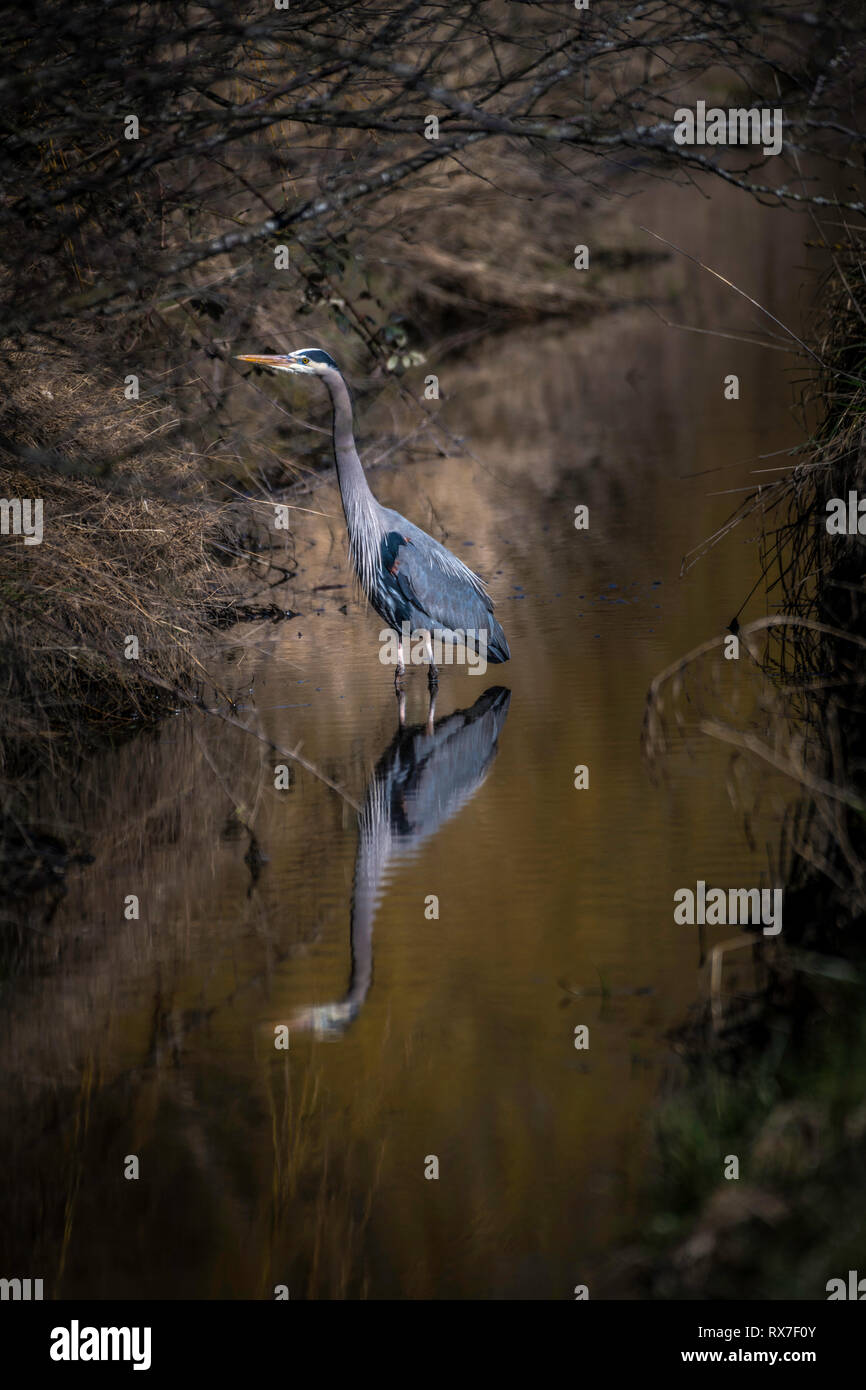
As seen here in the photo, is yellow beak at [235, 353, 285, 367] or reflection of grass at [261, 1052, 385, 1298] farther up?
yellow beak at [235, 353, 285, 367]

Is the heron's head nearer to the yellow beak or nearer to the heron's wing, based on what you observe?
the yellow beak

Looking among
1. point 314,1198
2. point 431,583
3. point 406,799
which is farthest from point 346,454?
point 314,1198

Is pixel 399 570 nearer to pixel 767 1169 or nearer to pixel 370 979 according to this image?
pixel 370 979

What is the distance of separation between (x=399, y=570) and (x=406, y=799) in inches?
78.8

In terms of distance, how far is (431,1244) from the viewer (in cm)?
362

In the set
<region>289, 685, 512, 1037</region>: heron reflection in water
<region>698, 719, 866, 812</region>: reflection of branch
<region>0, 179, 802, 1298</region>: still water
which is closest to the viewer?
<region>0, 179, 802, 1298</region>: still water

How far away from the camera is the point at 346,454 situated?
332 inches

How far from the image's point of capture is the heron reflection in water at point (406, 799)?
189 inches

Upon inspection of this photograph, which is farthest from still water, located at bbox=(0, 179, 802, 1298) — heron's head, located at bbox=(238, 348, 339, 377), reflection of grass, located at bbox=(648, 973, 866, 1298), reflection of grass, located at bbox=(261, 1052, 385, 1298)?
heron's head, located at bbox=(238, 348, 339, 377)

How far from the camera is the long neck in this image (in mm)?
8383

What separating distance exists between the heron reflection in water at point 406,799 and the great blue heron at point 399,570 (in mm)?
366

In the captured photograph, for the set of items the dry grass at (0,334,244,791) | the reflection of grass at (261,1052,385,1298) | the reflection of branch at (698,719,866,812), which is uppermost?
the dry grass at (0,334,244,791)

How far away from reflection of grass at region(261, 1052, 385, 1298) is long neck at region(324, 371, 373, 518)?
454 centimetres

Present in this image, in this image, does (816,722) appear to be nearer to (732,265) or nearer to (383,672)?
(383,672)
